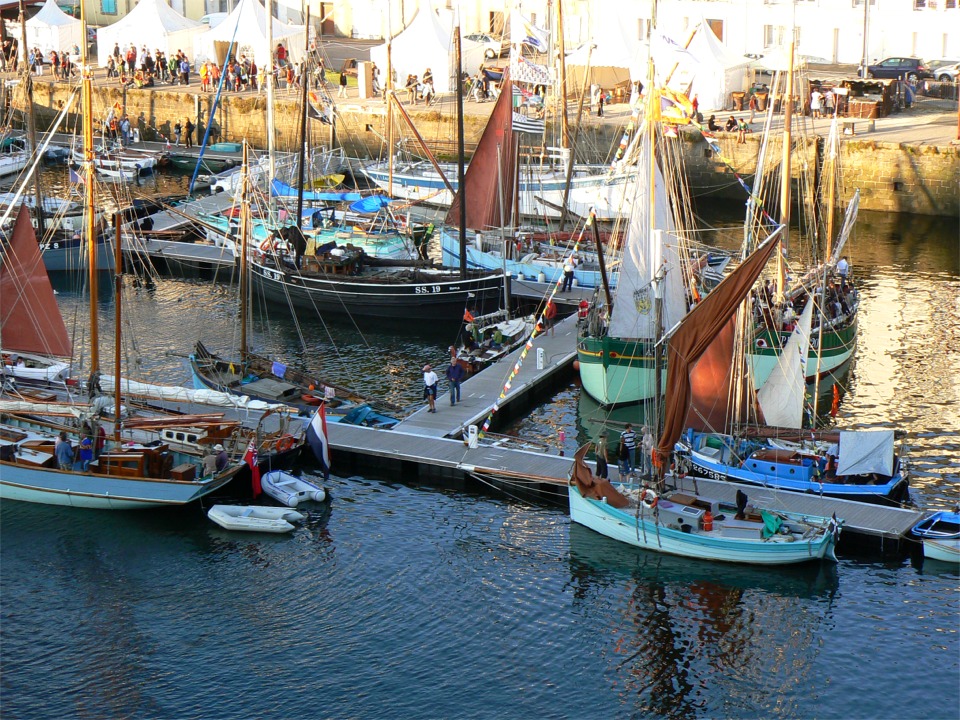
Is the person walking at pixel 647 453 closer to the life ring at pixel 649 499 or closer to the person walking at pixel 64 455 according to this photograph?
the life ring at pixel 649 499

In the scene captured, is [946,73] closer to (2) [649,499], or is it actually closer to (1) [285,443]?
(2) [649,499]

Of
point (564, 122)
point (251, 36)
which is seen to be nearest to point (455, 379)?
point (564, 122)

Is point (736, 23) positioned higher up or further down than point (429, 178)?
higher up

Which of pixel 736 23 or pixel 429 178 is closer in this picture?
pixel 429 178

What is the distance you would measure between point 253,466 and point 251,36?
51140 mm

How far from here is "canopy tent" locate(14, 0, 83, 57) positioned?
88.4 meters

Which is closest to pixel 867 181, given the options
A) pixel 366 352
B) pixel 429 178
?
pixel 429 178

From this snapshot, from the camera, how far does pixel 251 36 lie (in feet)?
267

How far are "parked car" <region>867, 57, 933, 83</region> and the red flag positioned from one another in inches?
2017

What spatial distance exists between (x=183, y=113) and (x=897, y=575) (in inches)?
2410

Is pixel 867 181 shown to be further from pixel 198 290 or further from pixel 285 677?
pixel 285 677

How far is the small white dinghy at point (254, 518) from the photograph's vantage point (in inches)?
1340

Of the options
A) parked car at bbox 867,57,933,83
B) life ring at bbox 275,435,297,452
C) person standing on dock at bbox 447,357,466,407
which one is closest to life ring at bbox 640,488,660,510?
person standing on dock at bbox 447,357,466,407

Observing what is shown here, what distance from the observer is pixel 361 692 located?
27547 mm
